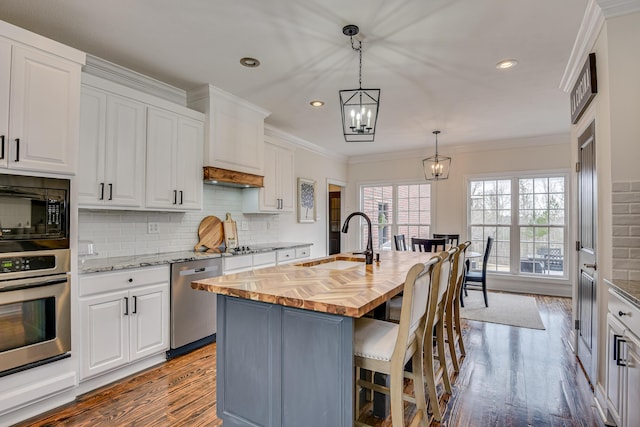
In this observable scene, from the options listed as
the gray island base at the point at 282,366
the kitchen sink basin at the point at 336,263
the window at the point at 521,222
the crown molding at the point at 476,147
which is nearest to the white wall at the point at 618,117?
the kitchen sink basin at the point at 336,263

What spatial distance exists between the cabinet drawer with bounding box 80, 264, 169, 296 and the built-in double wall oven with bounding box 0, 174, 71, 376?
0.50 feet

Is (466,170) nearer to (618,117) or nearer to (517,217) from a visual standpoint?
(517,217)

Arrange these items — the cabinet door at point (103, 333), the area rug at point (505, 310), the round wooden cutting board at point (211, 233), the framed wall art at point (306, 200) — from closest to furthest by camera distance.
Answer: the cabinet door at point (103, 333) → the round wooden cutting board at point (211, 233) → the area rug at point (505, 310) → the framed wall art at point (306, 200)

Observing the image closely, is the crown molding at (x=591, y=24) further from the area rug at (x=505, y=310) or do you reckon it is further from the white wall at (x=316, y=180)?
the white wall at (x=316, y=180)

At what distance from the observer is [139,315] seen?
2729 millimetres

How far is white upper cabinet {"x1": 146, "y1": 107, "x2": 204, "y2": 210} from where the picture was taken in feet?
10.3

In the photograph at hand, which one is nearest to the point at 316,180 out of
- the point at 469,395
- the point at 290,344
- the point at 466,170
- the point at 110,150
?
the point at 466,170

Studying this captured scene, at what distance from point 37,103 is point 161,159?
111cm

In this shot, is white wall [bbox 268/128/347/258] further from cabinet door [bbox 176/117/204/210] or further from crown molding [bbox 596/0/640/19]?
crown molding [bbox 596/0/640/19]

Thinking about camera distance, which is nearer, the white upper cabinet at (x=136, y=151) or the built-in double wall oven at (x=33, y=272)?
the built-in double wall oven at (x=33, y=272)

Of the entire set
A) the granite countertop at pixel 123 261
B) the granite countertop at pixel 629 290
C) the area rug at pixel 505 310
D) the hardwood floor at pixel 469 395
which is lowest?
the hardwood floor at pixel 469 395

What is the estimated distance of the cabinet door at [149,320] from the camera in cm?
270

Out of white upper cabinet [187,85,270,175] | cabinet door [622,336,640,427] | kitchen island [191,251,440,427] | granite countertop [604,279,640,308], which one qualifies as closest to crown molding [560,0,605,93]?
granite countertop [604,279,640,308]

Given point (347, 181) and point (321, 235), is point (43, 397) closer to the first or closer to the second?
point (321, 235)
